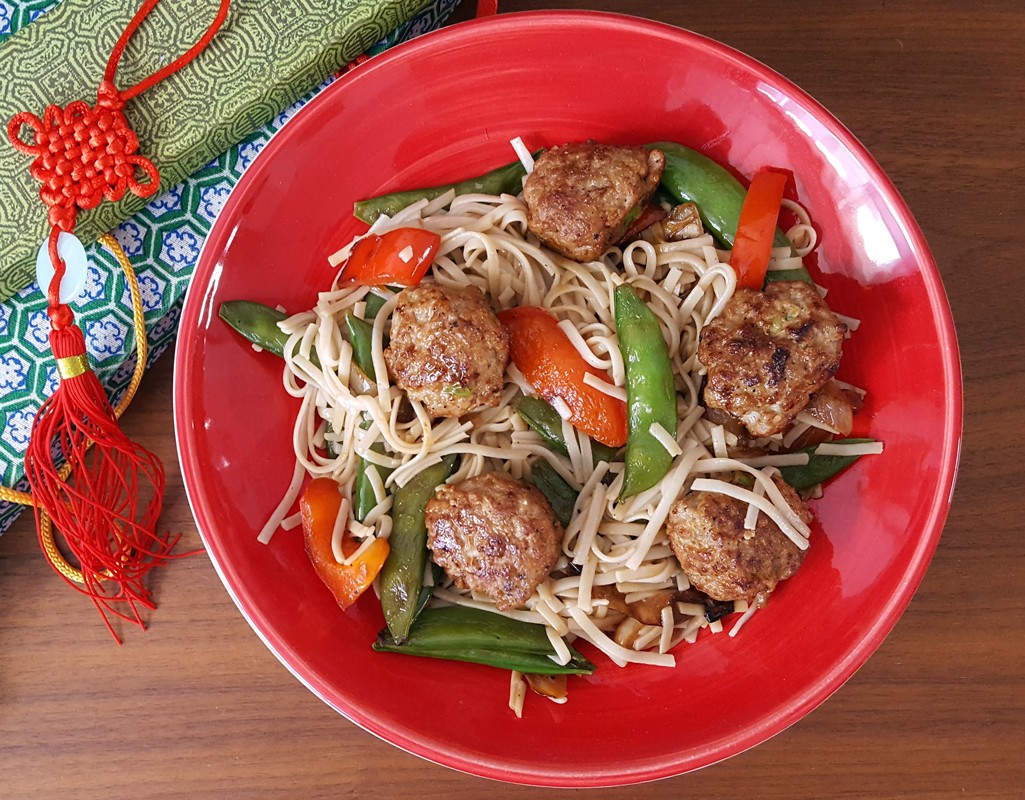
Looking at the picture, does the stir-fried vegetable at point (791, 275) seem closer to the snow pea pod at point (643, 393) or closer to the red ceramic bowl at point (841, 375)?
the red ceramic bowl at point (841, 375)

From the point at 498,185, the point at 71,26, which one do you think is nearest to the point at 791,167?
the point at 498,185

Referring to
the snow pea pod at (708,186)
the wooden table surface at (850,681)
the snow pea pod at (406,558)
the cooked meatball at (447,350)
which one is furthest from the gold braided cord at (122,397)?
the snow pea pod at (708,186)

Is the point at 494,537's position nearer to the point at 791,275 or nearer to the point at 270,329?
the point at 270,329

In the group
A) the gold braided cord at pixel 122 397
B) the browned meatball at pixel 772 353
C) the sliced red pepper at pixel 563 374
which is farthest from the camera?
the gold braided cord at pixel 122 397

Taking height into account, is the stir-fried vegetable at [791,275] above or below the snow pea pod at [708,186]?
below

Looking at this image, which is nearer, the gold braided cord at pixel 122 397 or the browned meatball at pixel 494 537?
the browned meatball at pixel 494 537

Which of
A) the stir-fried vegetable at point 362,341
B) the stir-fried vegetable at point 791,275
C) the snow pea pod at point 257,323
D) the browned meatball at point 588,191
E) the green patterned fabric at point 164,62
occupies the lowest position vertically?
the stir-fried vegetable at point 791,275
